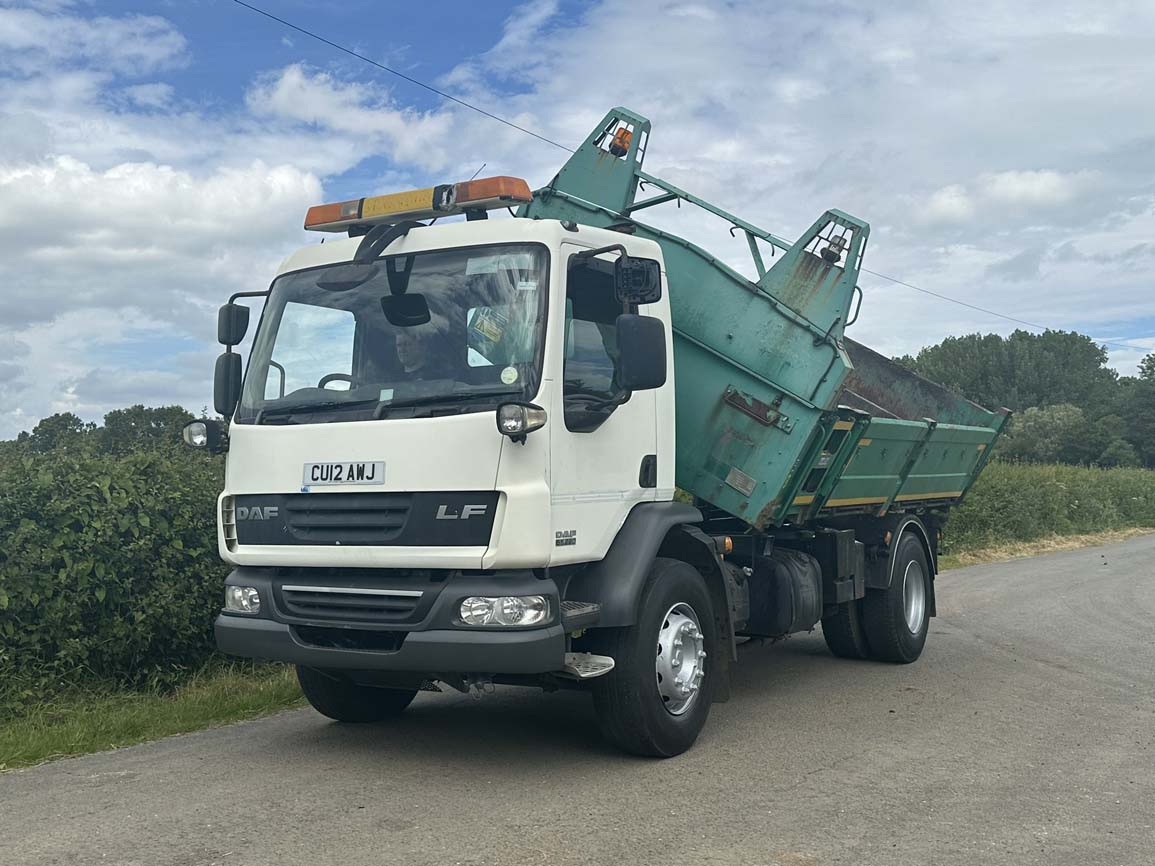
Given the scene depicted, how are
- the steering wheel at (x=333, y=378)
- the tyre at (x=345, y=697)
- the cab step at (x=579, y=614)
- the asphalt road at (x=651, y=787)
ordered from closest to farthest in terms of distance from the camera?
the asphalt road at (x=651, y=787) → the cab step at (x=579, y=614) → the steering wheel at (x=333, y=378) → the tyre at (x=345, y=697)

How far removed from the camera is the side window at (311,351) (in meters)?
6.04

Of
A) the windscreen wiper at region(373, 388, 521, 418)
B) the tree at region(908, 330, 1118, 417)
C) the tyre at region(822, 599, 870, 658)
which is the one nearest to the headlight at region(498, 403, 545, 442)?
the windscreen wiper at region(373, 388, 521, 418)

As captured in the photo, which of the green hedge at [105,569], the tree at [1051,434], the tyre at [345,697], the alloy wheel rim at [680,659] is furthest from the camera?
the tree at [1051,434]

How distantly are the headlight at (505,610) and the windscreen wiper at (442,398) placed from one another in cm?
96

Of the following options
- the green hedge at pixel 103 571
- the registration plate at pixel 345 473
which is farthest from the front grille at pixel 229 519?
the green hedge at pixel 103 571

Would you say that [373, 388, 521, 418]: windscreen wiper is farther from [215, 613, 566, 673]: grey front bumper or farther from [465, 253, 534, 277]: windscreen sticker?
[215, 613, 566, 673]: grey front bumper

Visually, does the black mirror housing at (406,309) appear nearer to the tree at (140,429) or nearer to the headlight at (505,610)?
the headlight at (505,610)

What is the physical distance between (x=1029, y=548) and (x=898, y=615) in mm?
15705

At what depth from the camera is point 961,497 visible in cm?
1095

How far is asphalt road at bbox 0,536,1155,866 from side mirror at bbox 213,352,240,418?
192 cm

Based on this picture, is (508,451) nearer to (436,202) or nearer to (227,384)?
(436,202)

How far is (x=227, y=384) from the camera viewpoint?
21.2 ft

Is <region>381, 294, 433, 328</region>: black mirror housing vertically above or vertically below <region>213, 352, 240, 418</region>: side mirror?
above

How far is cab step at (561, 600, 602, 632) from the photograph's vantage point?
5.50 meters
